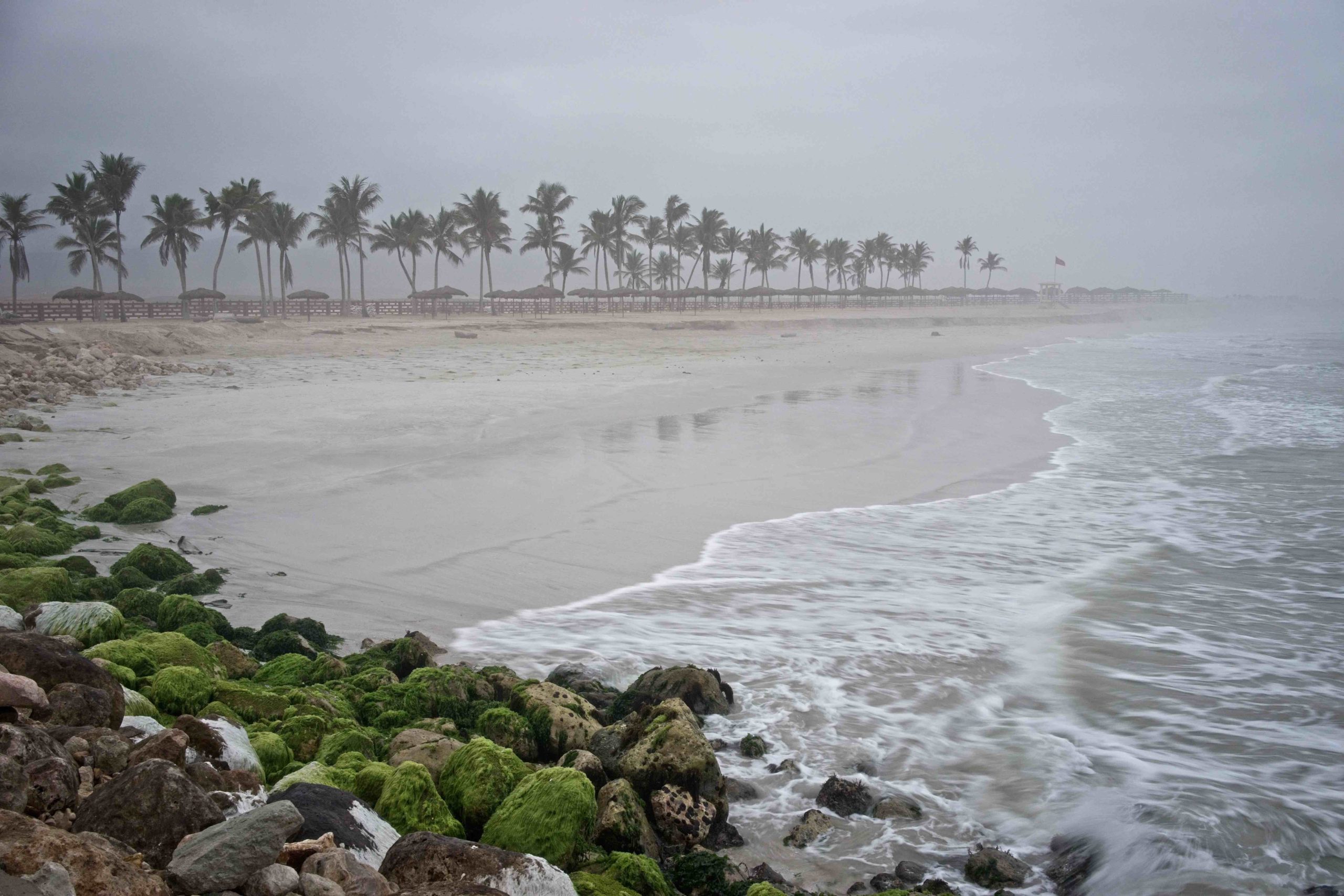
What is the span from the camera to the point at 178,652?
4.14 metres

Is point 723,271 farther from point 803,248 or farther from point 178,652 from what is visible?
point 178,652

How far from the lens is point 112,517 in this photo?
7.53m

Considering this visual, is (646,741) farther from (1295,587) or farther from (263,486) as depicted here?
(263,486)

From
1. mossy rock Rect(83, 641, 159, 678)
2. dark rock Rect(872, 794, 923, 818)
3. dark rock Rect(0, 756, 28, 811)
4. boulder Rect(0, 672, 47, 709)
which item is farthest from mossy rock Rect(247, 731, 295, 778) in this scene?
dark rock Rect(872, 794, 923, 818)

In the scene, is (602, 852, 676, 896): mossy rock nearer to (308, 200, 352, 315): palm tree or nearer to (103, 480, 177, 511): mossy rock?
(103, 480, 177, 511): mossy rock

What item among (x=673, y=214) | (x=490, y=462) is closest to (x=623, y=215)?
(x=673, y=214)

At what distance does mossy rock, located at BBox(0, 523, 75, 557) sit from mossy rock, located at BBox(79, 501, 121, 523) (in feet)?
3.18

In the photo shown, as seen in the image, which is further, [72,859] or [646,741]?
[646,741]

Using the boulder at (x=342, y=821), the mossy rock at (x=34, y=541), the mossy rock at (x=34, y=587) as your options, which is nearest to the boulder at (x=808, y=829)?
the boulder at (x=342, y=821)

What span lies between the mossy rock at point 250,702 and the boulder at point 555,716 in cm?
104

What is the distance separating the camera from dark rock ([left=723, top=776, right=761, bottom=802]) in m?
3.80

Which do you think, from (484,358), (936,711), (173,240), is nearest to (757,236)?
(173,240)

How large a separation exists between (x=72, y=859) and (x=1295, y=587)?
788 cm

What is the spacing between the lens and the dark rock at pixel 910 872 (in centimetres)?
327
